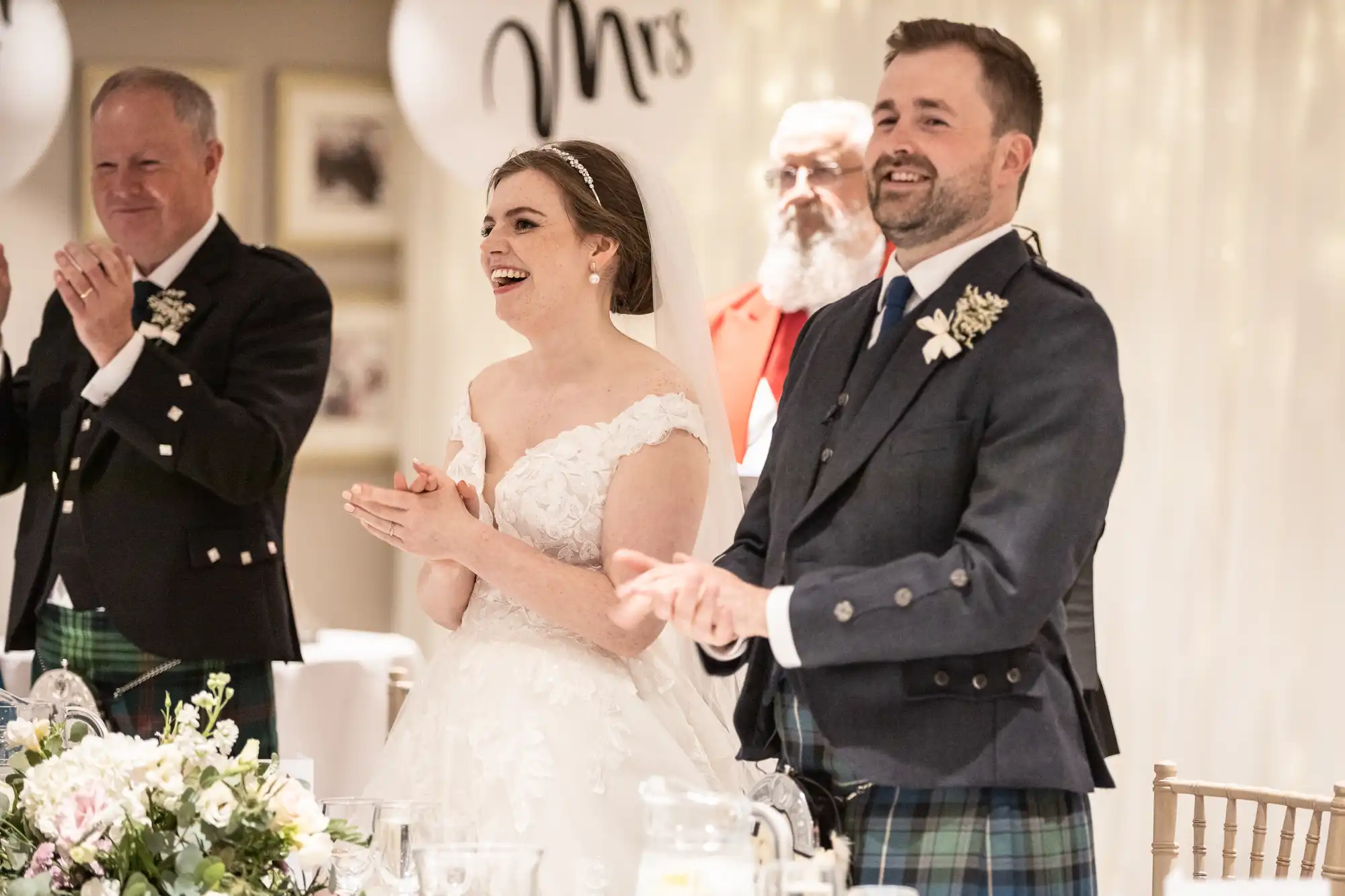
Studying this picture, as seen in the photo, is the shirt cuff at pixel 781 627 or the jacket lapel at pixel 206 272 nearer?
the shirt cuff at pixel 781 627

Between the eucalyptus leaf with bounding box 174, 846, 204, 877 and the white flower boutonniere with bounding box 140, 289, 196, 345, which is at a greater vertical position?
the white flower boutonniere with bounding box 140, 289, 196, 345

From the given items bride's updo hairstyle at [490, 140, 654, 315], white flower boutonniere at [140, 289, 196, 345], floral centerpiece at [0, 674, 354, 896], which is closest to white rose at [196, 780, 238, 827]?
floral centerpiece at [0, 674, 354, 896]

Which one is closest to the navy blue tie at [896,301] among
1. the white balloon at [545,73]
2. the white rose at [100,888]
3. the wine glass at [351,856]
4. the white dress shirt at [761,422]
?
the wine glass at [351,856]

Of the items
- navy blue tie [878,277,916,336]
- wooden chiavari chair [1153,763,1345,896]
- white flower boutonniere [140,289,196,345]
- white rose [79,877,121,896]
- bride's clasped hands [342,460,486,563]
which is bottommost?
wooden chiavari chair [1153,763,1345,896]

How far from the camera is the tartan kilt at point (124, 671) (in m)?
3.14

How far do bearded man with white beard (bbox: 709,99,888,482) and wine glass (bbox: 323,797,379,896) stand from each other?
1.87 meters

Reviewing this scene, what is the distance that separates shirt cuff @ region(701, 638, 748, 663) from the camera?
2.08m

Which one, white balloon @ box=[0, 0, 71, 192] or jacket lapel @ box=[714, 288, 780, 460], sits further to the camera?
white balloon @ box=[0, 0, 71, 192]

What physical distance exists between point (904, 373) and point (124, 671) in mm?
1823

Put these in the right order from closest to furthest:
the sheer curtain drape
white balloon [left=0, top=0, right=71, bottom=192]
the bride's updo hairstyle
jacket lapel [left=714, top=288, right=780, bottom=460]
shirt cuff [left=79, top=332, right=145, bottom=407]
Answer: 1. the bride's updo hairstyle
2. shirt cuff [left=79, top=332, right=145, bottom=407]
3. jacket lapel [left=714, top=288, right=780, bottom=460]
4. white balloon [left=0, top=0, right=71, bottom=192]
5. the sheer curtain drape

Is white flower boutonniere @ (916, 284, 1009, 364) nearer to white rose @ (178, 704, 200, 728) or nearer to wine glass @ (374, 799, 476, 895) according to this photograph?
wine glass @ (374, 799, 476, 895)

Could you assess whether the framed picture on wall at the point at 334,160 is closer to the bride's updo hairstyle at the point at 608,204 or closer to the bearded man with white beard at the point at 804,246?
the bearded man with white beard at the point at 804,246

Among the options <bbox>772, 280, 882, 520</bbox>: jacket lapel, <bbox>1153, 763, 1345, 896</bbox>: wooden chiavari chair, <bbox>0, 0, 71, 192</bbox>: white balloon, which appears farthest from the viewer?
<bbox>0, 0, 71, 192</bbox>: white balloon

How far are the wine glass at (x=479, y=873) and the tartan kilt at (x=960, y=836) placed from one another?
47 centimetres
